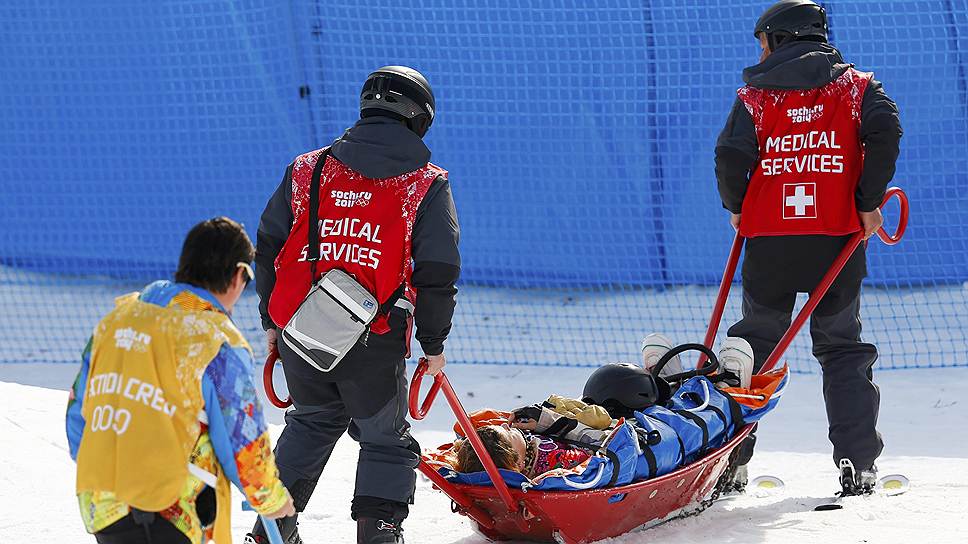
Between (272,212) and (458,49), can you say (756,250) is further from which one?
(458,49)

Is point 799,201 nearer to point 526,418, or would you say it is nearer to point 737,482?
point 737,482

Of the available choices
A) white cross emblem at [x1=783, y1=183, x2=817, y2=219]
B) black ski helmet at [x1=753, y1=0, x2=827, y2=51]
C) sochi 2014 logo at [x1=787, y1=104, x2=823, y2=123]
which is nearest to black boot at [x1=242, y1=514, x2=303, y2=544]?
white cross emblem at [x1=783, y1=183, x2=817, y2=219]

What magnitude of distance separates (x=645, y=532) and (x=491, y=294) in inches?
187

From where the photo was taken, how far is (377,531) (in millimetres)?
3676

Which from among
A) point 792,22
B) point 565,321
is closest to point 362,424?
point 792,22

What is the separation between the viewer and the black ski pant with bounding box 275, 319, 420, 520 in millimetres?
3629

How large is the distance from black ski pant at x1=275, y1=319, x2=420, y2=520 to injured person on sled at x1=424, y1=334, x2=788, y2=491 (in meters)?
0.20

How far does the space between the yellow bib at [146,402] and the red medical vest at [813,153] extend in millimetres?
2463

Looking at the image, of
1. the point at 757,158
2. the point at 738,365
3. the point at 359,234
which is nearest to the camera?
the point at 359,234

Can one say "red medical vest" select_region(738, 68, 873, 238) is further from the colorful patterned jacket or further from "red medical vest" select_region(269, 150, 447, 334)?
the colorful patterned jacket

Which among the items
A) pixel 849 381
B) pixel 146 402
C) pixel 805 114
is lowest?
pixel 849 381

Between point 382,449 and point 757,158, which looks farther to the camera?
point 757,158

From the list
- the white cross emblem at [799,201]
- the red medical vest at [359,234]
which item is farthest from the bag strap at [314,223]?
the white cross emblem at [799,201]

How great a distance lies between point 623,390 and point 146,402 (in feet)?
6.54
